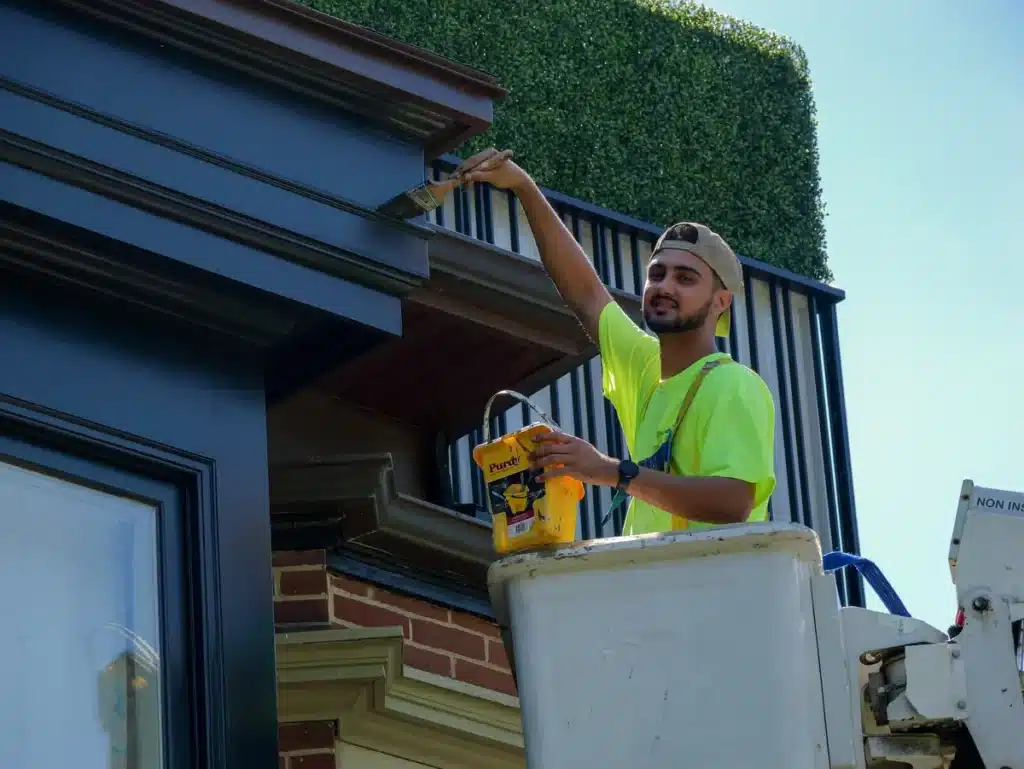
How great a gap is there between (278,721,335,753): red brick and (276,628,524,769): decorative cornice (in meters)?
0.03

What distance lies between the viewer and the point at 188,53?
5.15m

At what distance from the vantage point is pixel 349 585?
22.2 feet

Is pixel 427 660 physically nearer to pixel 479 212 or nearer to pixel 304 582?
pixel 304 582

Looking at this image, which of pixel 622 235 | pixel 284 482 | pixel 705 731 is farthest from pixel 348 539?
pixel 622 235

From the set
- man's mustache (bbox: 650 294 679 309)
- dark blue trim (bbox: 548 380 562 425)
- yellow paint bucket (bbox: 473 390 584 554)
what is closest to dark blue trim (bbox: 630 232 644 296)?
dark blue trim (bbox: 548 380 562 425)

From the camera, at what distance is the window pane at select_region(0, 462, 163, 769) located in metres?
4.71

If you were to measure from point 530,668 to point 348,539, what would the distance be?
208 centimetres

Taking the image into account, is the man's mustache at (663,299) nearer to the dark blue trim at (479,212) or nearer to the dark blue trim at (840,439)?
the dark blue trim at (479,212)

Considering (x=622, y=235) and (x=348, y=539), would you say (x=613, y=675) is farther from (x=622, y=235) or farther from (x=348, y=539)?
(x=622, y=235)

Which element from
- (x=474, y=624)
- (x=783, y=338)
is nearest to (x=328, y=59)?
(x=474, y=624)

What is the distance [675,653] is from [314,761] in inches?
87.1

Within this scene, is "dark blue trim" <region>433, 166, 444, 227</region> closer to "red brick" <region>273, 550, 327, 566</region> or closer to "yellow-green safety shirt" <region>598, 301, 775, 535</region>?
"red brick" <region>273, 550, 327, 566</region>

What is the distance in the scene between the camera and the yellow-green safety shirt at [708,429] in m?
4.95

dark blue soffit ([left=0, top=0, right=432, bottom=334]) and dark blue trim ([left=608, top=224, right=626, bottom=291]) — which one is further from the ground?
dark blue trim ([left=608, top=224, right=626, bottom=291])
